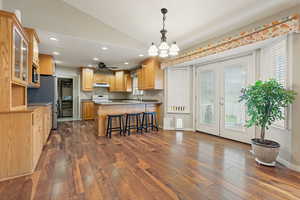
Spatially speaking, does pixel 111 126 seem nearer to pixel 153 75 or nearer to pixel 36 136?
pixel 36 136

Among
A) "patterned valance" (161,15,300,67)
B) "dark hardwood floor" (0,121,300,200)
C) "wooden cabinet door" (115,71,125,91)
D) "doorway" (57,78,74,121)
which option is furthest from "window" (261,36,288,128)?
"doorway" (57,78,74,121)

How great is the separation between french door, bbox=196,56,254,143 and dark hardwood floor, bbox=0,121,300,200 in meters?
0.75

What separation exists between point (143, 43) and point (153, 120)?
8.50ft

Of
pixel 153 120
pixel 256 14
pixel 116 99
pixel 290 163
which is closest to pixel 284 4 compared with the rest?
pixel 256 14

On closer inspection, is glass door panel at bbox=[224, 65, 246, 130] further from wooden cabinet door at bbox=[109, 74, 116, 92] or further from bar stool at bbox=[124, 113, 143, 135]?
wooden cabinet door at bbox=[109, 74, 116, 92]

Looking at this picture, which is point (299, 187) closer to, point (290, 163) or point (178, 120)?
point (290, 163)

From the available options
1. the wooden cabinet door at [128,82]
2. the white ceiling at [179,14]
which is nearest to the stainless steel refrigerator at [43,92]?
the white ceiling at [179,14]

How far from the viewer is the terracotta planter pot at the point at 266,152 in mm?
2287

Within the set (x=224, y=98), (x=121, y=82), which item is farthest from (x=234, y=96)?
(x=121, y=82)

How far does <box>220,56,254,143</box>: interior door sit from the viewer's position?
3.45m

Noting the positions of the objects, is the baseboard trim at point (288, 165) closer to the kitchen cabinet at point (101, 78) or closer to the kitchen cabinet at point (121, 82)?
the kitchen cabinet at point (121, 82)

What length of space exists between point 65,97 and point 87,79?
1.41m

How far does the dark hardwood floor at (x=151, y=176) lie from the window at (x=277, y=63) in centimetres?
108

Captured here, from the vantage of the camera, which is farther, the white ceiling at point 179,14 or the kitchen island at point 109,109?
the kitchen island at point 109,109
